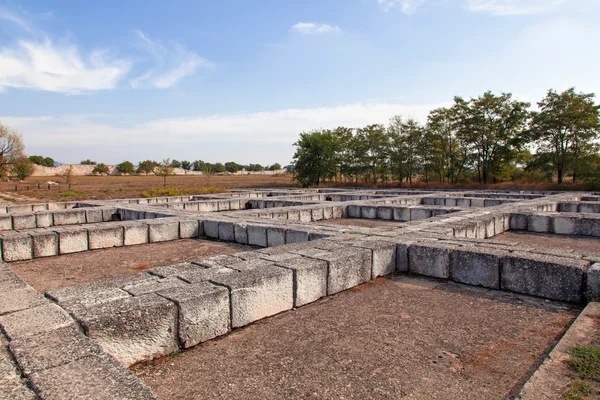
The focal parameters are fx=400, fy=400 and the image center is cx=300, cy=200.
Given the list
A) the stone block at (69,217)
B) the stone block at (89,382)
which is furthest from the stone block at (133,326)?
the stone block at (69,217)

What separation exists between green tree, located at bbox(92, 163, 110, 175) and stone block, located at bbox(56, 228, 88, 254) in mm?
100638

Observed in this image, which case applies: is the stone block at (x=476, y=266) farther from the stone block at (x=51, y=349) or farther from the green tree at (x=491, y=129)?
the green tree at (x=491, y=129)

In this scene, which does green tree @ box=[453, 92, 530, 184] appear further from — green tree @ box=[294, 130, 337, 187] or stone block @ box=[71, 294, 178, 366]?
stone block @ box=[71, 294, 178, 366]

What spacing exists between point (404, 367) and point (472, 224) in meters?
5.29

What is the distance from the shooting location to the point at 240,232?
841 centimetres

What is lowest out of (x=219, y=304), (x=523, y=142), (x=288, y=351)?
(x=288, y=351)

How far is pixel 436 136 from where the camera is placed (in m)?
34.4

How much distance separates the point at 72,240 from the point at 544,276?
7.90 meters

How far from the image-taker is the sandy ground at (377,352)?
268 cm

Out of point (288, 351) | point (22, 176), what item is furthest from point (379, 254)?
point (22, 176)

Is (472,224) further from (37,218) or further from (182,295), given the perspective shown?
(37,218)

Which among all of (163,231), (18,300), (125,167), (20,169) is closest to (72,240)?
(163,231)

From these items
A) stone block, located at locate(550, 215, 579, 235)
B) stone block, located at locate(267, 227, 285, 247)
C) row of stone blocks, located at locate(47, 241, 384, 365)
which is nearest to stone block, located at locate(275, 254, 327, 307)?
row of stone blocks, located at locate(47, 241, 384, 365)

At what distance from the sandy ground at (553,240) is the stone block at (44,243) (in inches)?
349
